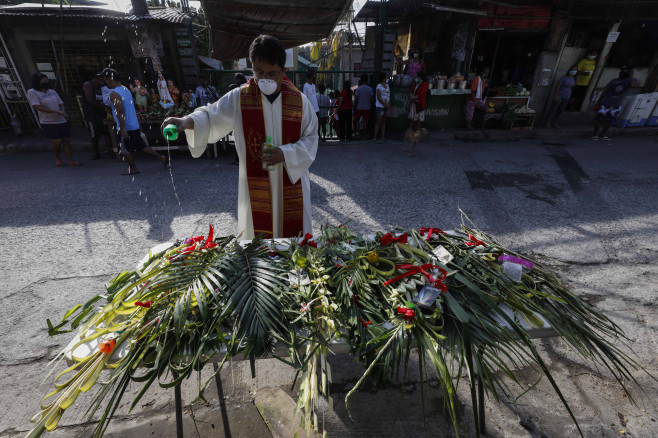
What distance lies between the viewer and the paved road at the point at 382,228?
6.72ft

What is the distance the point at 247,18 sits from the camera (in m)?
3.12

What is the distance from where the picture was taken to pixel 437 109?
8984 mm

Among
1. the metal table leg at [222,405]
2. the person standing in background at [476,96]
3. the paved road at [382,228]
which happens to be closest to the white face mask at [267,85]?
the metal table leg at [222,405]

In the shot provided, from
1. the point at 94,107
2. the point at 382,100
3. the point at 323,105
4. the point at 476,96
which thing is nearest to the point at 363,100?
the point at 382,100

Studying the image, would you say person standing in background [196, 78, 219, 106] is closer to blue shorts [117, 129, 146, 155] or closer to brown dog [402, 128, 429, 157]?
blue shorts [117, 129, 146, 155]

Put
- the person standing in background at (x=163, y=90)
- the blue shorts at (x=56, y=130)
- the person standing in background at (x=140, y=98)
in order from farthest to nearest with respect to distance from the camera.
Answer: 1. the person standing in background at (x=163, y=90)
2. the person standing in background at (x=140, y=98)
3. the blue shorts at (x=56, y=130)

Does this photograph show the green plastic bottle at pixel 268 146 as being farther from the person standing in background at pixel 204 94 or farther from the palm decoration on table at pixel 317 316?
the person standing in background at pixel 204 94

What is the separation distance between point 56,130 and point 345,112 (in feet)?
20.1

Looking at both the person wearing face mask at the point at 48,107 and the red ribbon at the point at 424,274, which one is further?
the person wearing face mask at the point at 48,107

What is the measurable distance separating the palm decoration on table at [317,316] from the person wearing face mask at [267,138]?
0.77 metres

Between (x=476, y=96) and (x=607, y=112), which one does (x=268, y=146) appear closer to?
(x=476, y=96)

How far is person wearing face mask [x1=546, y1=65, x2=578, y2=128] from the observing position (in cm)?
882

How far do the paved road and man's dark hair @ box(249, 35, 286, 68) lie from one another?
83.4 inches

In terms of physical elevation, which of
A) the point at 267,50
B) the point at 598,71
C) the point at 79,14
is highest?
the point at 79,14
